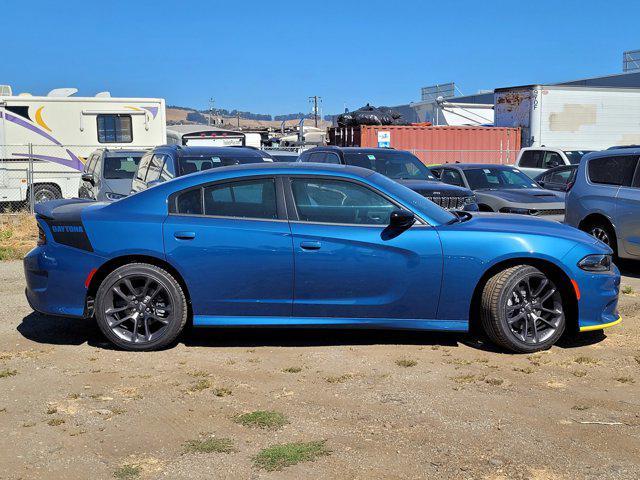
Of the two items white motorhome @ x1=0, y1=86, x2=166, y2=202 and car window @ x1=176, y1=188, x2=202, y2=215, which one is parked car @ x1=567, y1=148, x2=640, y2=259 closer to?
car window @ x1=176, y1=188, x2=202, y2=215

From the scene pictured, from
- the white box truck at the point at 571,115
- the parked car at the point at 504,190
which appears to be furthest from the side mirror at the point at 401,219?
the white box truck at the point at 571,115

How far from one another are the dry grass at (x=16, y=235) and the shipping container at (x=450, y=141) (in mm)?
13627

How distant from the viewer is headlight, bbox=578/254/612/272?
620cm

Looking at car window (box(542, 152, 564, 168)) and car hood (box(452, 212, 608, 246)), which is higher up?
car window (box(542, 152, 564, 168))

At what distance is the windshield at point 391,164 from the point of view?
41.5 ft

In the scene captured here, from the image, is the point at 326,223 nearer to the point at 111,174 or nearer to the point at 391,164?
the point at 391,164

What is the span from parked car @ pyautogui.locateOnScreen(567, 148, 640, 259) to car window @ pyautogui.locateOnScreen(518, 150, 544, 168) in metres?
9.00

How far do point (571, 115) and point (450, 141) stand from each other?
14.0 feet

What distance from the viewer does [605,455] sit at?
4.21m

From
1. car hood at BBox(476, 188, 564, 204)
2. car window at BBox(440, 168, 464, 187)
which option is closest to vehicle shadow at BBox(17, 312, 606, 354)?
car hood at BBox(476, 188, 564, 204)

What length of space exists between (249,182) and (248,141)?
23964 mm

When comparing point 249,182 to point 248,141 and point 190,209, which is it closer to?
point 190,209

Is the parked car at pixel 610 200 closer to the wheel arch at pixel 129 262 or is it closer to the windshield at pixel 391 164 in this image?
the windshield at pixel 391 164

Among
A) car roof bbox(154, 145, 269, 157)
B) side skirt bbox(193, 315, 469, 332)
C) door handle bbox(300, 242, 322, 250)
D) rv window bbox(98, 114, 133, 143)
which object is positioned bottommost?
side skirt bbox(193, 315, 469, 332)
